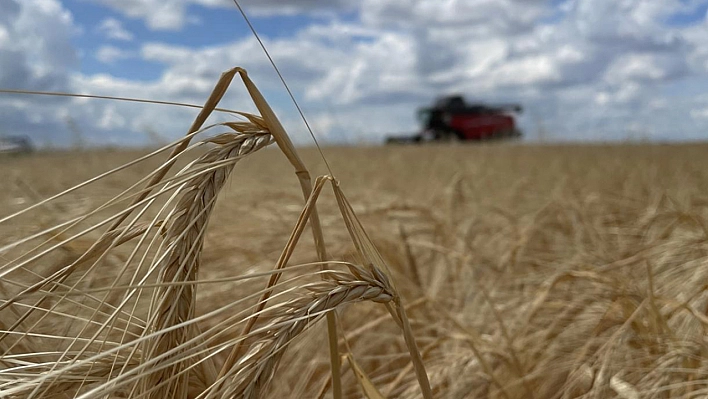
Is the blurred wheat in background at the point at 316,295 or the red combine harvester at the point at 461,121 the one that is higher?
the red combine harvester at the point at 461,121

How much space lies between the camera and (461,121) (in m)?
17.7

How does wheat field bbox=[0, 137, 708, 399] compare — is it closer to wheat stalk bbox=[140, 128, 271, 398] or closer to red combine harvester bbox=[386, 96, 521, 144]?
wheat stalk bbox=[140, 128, 271, 398]

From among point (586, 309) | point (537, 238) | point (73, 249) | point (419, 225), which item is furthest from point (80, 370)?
point (537, 238)

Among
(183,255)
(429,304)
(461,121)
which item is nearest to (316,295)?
(183,255)

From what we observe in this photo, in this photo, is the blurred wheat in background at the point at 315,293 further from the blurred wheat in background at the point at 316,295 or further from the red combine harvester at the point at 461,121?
the red combine harvester at the point at 461,121

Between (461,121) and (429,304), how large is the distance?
55.5 feet

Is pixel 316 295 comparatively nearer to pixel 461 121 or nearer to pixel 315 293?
pixel 315 293

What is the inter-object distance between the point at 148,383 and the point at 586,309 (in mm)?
1012

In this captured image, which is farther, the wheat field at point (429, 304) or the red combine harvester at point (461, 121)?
the red combine harvester at point (461, 121)

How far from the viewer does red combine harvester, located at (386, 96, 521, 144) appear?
682 inches

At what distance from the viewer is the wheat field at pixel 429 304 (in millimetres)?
508

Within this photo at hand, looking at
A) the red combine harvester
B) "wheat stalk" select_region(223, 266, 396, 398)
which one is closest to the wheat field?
"wheat stalk" select_region(223, 266, 396, 398)

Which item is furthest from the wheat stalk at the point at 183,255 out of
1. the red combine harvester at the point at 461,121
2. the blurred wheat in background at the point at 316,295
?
the red combine harvester at the point at 461,121

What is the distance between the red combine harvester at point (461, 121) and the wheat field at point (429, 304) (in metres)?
13.9
